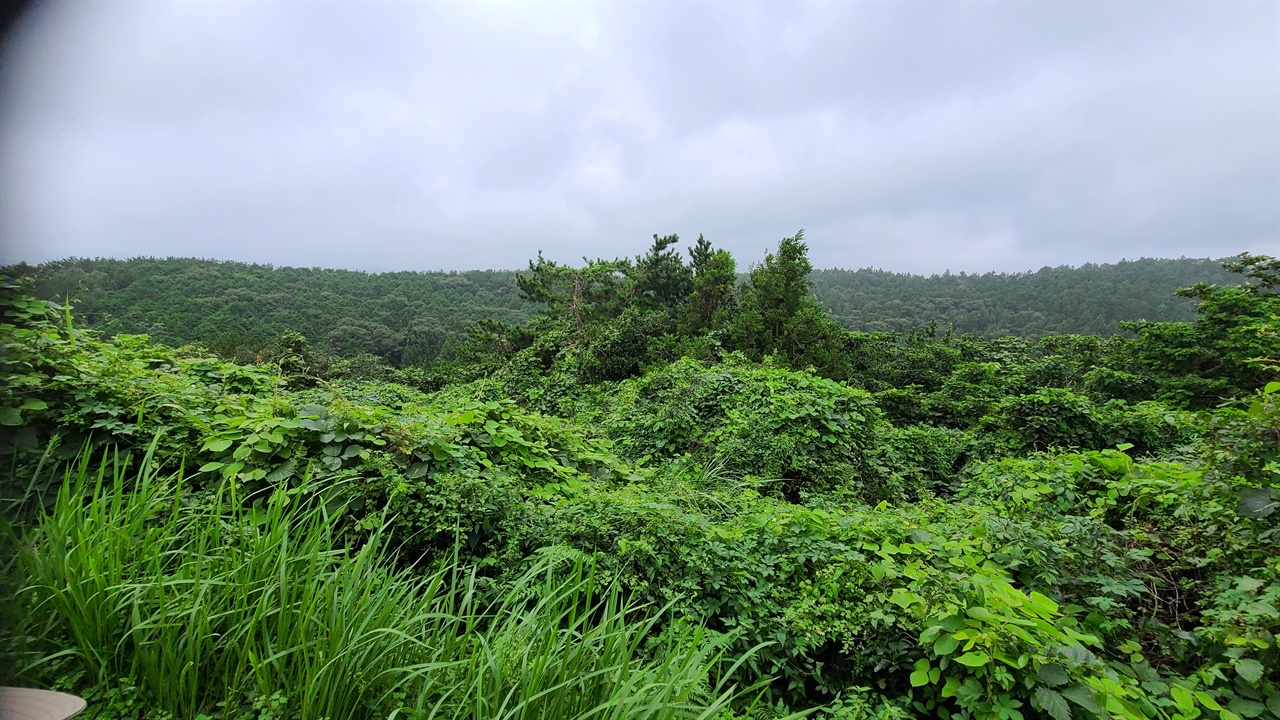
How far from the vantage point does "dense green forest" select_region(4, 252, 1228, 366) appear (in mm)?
28547

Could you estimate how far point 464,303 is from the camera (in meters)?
48.7

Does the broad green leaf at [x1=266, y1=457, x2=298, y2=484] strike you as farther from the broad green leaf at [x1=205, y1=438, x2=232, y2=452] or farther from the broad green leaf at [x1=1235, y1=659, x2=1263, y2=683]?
the broad green leaf at [x1=1235, y1=659, x2=1263, y2=683]

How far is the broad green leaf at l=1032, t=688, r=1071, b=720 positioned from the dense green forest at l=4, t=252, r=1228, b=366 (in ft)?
62.8

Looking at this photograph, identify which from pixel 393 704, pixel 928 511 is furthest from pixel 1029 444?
pixel 393 704

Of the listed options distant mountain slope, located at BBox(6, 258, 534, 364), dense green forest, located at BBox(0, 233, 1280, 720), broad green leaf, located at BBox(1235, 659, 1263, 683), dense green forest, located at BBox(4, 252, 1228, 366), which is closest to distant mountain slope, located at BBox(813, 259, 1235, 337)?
dense green forest, located at BBox(4, 252, 1228, 366)

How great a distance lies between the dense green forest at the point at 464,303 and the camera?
93.7 feet

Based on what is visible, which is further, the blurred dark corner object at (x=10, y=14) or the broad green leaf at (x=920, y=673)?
the broad green leaf at (x=920, y=673)

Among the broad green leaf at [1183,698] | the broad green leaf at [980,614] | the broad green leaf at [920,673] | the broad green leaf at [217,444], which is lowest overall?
the broad green leaf at [920,673]

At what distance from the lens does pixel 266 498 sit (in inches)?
93.9

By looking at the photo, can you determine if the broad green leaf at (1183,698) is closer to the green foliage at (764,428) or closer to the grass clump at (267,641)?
the grass clump at (267,641)

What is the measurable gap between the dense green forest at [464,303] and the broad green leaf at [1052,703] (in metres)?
19.2

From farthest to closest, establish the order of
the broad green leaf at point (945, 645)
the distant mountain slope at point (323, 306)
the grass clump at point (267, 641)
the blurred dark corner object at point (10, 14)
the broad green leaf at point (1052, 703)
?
the distant mountain slope at point (323, 306) < the broad green leaf at point (945, 645) < the broad green leaf at point (1052, 703) < the grass clump at point (267, 641) < the blurred dark corner object at point (10, 14)

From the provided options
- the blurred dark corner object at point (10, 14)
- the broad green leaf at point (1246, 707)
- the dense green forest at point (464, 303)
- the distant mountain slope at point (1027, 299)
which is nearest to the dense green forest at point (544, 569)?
the broad green leaf at point (1246, 707)

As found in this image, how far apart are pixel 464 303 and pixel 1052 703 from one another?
50986mm
